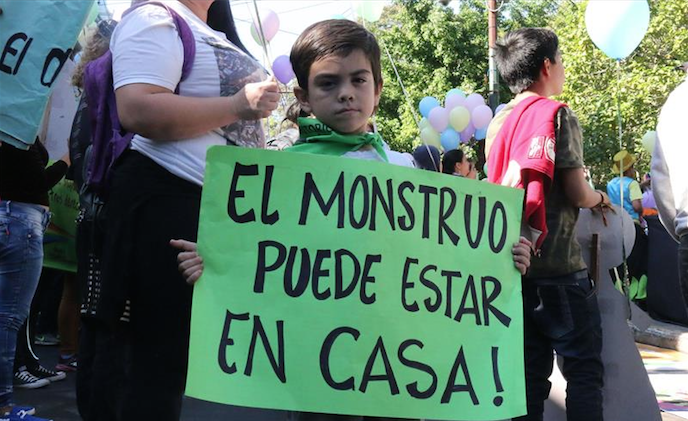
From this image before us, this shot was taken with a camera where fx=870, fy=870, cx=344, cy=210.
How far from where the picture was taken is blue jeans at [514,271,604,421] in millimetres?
3365

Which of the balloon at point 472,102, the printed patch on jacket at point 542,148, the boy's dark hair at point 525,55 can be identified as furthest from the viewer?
the balloon at point 472,102

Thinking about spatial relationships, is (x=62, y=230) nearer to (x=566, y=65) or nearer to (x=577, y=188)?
(x=577, y=188)

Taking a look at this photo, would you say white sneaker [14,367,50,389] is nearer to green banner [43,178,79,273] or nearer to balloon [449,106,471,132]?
green banner [43,178,79,273]

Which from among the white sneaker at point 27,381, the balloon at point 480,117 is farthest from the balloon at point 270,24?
the white sneaker at point 27,381

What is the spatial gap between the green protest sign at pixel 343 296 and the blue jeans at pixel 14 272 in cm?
204

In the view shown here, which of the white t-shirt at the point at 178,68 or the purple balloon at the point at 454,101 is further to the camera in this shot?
the purple balloon at the point at 454,101

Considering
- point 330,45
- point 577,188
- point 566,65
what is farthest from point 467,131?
point 330,45

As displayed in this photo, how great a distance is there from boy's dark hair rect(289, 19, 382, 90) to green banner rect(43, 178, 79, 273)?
3.56 meters

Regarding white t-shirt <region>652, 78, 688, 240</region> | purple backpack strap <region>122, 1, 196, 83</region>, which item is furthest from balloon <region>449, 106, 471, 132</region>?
purple backpack strap <region>122, 1, 196, 83</region>

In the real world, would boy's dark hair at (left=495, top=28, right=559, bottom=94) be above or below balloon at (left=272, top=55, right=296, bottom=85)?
below

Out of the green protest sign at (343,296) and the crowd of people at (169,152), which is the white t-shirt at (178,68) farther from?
the green protest sign at (343,296)

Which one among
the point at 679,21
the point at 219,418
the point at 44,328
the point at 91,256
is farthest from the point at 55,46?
the point at 679,21

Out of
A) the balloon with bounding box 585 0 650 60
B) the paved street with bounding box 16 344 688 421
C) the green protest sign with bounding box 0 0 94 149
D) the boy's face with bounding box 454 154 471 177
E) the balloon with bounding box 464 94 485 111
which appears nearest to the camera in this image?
the green protest sign with bounding box 0 0 94 149

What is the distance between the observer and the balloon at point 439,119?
1353cm
